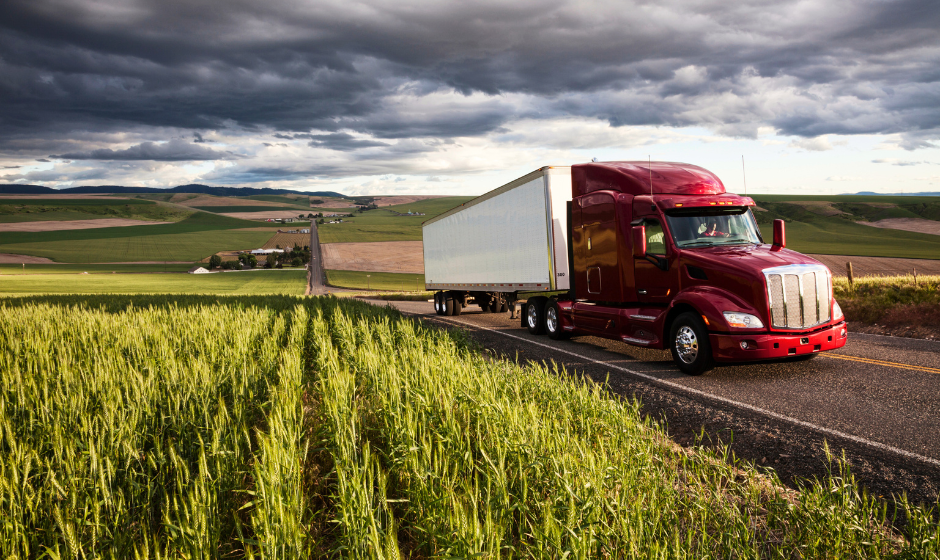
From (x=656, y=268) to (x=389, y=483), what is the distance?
7.66 meters

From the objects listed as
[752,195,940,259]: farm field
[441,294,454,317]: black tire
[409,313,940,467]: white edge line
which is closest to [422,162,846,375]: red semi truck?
[409,313,940,467]: white edge line

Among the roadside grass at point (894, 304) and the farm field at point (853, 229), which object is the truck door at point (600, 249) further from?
the farm field at point (853, 229)

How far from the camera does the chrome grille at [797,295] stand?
27.1 feet

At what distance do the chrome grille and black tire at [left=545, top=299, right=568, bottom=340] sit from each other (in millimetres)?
5355

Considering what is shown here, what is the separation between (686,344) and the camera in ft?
29.5

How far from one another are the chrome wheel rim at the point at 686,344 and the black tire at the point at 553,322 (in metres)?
4.04

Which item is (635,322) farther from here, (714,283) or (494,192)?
(494,192)

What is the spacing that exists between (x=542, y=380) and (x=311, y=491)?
279 centimetres

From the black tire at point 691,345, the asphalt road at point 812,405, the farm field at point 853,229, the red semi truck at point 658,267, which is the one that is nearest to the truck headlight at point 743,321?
the red semi truck at point 658,267

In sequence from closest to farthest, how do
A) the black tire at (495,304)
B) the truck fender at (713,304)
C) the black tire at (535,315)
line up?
the truck fender at (713,304) → the black tire at (535,315) → the black tire at (495,304)

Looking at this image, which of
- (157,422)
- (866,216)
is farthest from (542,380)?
(866,216)

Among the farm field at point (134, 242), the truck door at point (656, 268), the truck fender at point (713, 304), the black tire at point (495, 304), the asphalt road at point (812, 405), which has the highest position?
the farm field at point (134, 242)

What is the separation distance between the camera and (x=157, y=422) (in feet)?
14.6

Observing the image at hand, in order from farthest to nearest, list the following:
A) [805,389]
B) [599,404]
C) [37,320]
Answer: [37,320] → [805,389] → [599,404]
